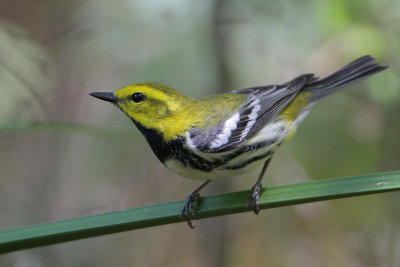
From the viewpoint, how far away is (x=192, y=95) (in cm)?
433

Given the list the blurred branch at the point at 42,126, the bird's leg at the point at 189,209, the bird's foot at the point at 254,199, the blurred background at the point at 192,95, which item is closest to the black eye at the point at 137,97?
the blurred branch at the point at 42,126

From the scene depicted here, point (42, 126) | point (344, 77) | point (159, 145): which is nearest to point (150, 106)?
point (159, 145)

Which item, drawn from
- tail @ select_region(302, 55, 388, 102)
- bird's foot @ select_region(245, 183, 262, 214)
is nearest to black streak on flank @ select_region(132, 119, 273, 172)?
bird's foot @ select_region(245, 183, 262, 214)

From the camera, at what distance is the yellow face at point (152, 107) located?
261 centimetres

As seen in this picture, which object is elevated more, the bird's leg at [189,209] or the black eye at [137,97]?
the black eye at [137,97]

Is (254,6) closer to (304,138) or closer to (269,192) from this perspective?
(304,138)

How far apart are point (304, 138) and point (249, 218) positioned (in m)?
0.86

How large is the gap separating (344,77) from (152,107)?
4.45 feet

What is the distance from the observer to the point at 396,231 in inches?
134

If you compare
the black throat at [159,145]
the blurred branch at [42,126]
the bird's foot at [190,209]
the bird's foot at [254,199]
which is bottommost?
the bird's foot at [190,209]

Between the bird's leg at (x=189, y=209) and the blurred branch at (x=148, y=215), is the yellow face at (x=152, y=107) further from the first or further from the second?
the blurred branch at (x=148, y=215)

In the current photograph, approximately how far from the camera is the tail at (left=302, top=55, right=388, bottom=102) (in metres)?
3.05

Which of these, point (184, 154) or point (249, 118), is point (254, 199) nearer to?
point (184, 154)

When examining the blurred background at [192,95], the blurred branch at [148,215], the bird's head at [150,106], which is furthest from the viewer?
the blurred background at [192,95]
